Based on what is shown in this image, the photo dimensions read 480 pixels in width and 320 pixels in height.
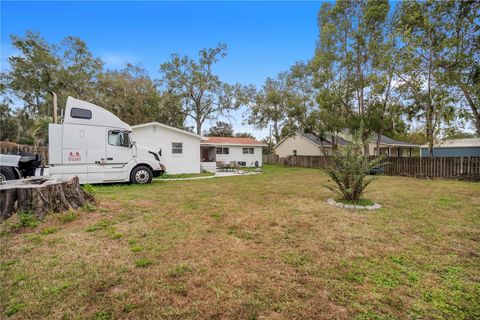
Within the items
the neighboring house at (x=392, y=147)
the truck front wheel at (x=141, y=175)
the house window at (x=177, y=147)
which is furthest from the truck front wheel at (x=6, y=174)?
the neighboring house at (x=392, y=147)

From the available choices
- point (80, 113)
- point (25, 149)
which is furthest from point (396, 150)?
point (25, 149)

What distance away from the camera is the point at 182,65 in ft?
89.9

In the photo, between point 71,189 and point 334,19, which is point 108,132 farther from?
point 334,19

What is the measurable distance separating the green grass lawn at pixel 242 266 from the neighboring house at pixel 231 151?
1805 cm

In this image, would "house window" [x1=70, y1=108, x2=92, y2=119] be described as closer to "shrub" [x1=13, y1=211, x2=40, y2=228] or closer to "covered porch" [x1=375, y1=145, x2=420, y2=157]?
"shrub" [x1=13, y1=211, x2=40, y2=228]

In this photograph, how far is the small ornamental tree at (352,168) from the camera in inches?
247

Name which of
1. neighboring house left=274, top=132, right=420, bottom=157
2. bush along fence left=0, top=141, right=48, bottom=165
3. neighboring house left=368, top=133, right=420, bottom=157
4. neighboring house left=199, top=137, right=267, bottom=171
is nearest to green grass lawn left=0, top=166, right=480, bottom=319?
bush along fence left=0, top=141, right=48, bottom=165

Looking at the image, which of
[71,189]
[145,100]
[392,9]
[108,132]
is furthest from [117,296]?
[145,100]

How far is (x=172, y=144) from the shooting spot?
1561cm

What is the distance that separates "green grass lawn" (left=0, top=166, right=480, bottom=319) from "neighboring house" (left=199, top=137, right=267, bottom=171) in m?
18.0

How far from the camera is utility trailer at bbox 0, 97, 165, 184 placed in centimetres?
884

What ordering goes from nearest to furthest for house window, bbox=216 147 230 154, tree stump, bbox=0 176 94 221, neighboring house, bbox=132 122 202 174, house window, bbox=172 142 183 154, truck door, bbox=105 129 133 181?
tree stump, bbox=0 176 94 221 < truck door, bbox=105 129 133 181 < neighboring house, bbox=132 122 202 174 < house window, bbox=172 142 183 154 < house window, bbox=216 147 230 154

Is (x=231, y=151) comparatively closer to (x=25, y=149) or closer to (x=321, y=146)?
(x=321, y=146)

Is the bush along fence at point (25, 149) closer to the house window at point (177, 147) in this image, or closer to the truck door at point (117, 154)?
the truck door at point (117, 154)
